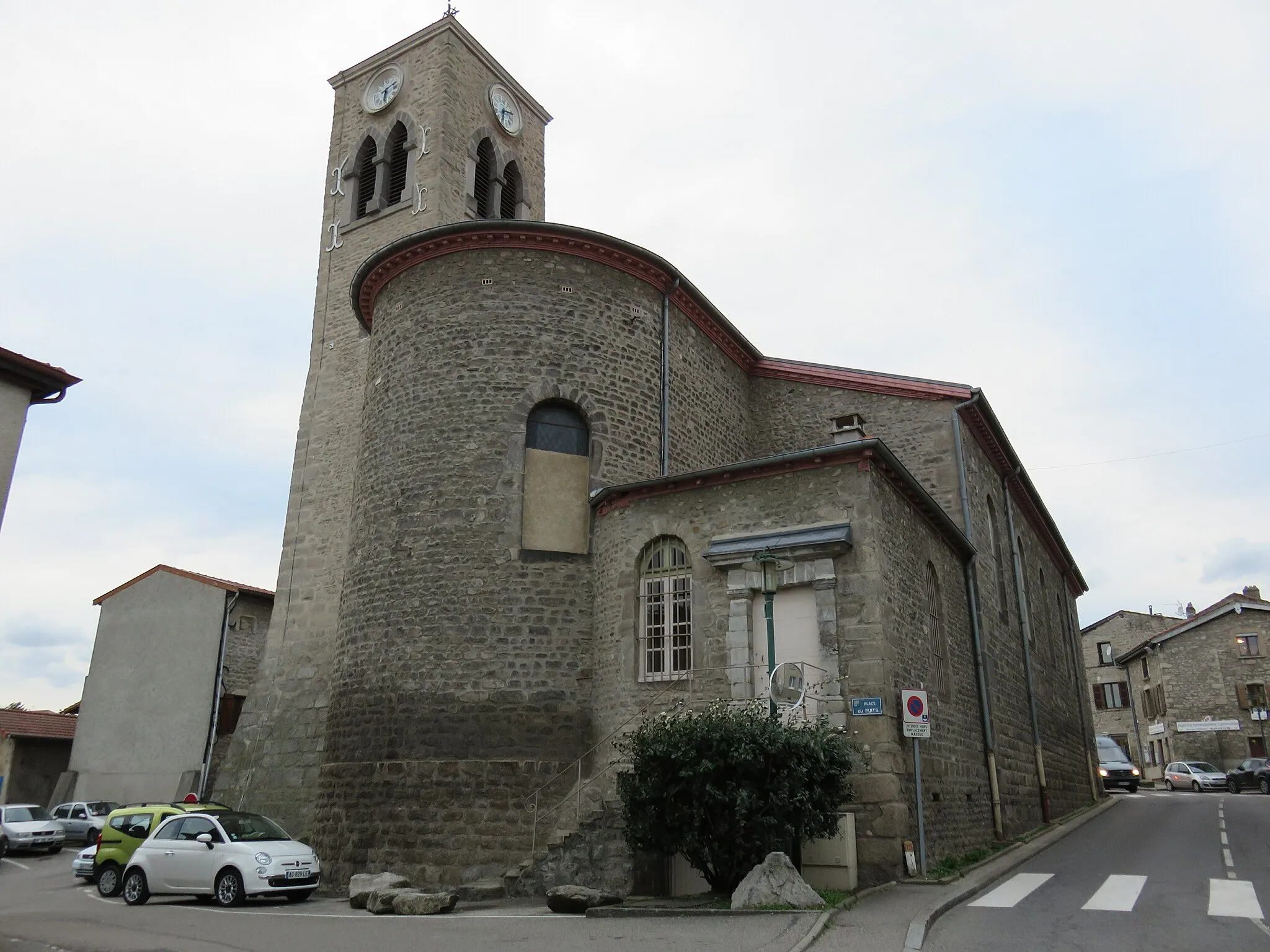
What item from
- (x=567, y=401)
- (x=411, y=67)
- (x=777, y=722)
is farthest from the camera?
(x=411, y=67)

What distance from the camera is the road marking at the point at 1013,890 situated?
32.3ft

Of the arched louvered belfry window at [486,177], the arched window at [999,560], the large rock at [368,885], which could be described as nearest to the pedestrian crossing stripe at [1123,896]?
the large rock at [368,885]

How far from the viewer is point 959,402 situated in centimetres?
1780

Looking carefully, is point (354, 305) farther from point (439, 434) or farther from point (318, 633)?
point (318, 633)

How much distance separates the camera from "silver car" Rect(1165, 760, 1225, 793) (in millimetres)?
31703

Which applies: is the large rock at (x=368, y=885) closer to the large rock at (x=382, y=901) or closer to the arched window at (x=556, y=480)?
the large rock at (x=382, y=901)

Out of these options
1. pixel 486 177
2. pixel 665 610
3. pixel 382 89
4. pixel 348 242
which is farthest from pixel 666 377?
pixel 382 89

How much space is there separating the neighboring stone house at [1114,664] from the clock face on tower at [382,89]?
42.4 metres

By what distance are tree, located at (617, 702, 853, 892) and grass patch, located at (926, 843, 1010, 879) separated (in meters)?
2.11

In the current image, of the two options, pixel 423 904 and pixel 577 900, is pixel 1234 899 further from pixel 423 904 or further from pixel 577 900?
pixel 423 904

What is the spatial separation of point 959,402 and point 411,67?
625 inches

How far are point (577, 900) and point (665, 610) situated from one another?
4.11 m

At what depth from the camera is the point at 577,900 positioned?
33.9 feet

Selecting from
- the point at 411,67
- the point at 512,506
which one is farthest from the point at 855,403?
the point at 411,67
